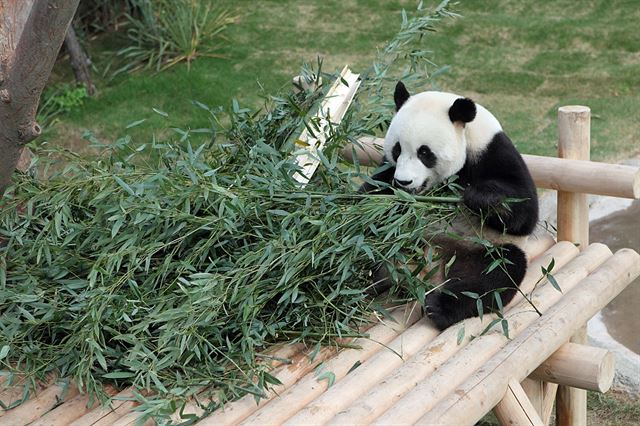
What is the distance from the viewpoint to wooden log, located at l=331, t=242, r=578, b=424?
262 cm

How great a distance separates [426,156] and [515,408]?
94 cm

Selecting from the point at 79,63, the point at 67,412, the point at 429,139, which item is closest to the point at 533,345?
the point at 429,139

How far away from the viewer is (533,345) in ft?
9.77

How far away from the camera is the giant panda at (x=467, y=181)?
10.3 ft

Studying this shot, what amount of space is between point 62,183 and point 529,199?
1.72 m

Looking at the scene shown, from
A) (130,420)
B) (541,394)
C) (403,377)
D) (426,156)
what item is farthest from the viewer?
(541,394)

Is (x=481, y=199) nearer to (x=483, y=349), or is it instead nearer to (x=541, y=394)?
(x=483, y=349)

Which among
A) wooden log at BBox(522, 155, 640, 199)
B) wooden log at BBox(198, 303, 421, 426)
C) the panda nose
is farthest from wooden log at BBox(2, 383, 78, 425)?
wooden log at BBox(522, 155, 640, 199)

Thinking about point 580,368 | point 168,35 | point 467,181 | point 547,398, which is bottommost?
point 168,35

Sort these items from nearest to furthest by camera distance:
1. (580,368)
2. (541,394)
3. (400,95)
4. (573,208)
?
(580,368)
(400,95)
(541,394)
(573,208)

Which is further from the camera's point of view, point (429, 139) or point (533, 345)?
point (429, 139)

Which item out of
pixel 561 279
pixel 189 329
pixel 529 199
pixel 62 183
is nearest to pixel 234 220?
pixel 189 329

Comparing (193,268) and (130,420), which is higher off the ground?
(193,268)

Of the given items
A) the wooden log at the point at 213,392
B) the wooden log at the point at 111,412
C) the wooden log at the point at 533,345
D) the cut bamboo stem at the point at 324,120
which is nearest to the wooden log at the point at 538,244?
the wooden log at the point at 533,345
